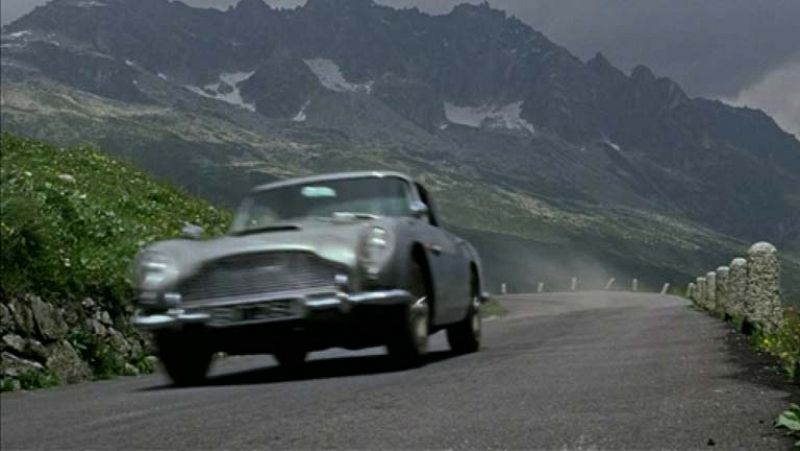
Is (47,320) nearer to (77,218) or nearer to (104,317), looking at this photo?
(104,317)

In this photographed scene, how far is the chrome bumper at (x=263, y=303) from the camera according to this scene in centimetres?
971

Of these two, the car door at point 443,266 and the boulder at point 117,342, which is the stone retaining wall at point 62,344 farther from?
the car door at point 443,266

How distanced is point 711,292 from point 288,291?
21.4m

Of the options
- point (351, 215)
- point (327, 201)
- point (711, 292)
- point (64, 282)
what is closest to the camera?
point (351, 215)

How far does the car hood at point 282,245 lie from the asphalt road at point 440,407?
111 cm

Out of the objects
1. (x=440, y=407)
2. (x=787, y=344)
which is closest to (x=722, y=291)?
(x=787, y=344)

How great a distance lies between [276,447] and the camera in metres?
6.88

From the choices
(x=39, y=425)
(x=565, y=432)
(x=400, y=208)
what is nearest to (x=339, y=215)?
(x=400, y=208)

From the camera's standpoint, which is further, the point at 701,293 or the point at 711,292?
the point at 701,293

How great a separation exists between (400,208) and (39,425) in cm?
433

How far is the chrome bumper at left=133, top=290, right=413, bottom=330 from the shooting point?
31.9ft

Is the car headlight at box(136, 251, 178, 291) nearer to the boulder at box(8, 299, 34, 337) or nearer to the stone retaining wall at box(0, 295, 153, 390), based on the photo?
the stone retaining wall at box(0, 295, 153, 390)

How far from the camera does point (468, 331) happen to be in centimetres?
1398

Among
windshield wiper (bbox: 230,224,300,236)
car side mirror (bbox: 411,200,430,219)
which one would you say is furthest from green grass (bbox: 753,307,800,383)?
windshield wiper (bbox: 230,224,300,236)
